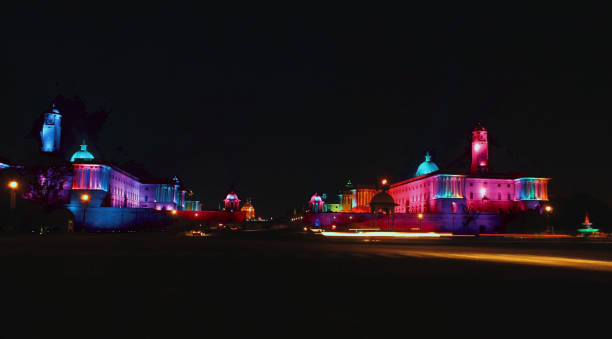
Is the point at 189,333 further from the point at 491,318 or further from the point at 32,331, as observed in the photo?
the point at 491,318

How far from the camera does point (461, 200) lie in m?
107

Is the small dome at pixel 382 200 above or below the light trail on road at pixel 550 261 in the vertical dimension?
above

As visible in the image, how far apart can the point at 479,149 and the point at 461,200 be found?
18.9 m

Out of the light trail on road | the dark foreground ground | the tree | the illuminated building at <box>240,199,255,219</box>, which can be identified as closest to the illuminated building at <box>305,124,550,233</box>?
the tree

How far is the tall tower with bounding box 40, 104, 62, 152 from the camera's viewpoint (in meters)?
103

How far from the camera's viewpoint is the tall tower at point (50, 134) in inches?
4070

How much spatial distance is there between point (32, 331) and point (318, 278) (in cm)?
750

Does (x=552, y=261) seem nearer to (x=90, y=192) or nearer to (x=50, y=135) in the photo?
(x=90, y=192)

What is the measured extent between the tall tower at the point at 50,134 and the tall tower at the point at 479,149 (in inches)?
3845

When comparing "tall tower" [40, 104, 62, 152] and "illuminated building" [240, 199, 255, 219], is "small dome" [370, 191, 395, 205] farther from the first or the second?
"illuminated building" [240, 199, 255, 219]

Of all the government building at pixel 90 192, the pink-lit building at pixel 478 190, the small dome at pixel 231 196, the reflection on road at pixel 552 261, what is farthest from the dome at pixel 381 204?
the small dome at pixel 231 196

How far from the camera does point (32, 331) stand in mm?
6750

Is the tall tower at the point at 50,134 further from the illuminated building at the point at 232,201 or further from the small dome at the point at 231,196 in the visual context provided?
the small dome at the point at 231,196

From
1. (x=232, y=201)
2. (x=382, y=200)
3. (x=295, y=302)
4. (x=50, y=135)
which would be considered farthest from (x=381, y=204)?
(x=295, y=302)
